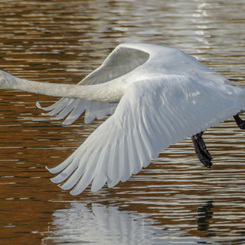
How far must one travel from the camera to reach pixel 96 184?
834 centimetres

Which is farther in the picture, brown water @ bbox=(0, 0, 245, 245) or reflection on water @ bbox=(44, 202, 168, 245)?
brown water @ bbox=(0, 0, 245, 245)

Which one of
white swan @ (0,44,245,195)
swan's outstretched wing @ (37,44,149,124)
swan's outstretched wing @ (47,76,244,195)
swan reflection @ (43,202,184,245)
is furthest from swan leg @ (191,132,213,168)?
swan reflection @ (43,202,184,245)

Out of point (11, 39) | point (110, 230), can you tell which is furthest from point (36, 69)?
point (110, 230)

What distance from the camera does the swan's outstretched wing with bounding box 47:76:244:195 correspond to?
27.9 feet

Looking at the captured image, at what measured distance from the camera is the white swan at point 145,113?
855 centimetres

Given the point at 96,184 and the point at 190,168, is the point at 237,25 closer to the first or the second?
the point at 190,168

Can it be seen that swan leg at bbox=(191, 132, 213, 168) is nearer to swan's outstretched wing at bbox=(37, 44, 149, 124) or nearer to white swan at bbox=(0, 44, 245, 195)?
white swan at bbox=(0, 44, 245, 195)

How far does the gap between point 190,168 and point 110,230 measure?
269 cm

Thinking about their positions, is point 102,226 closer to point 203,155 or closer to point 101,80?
point 203,155

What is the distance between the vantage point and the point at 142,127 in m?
9.05

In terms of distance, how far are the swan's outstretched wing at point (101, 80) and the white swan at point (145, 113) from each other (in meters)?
0.85

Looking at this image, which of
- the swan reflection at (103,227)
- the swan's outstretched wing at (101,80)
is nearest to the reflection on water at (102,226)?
the swan reflection at (103,227)

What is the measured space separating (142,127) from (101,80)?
3.42 m

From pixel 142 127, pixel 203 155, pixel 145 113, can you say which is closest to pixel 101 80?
pixel 203 155
